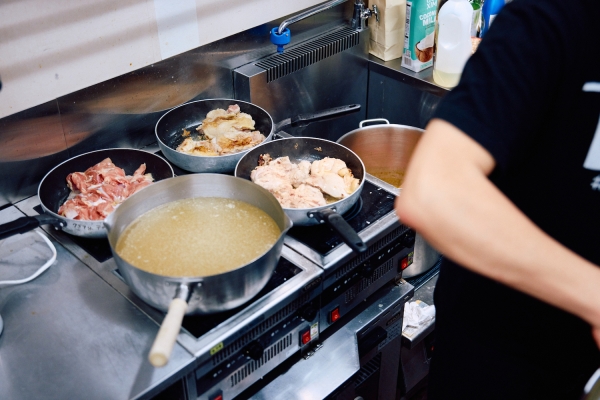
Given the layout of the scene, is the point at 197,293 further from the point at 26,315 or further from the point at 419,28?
the point at 419,28

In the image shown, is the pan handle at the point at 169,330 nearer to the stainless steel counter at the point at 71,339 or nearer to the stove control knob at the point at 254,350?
the stainless steel counter at the point at 71,339

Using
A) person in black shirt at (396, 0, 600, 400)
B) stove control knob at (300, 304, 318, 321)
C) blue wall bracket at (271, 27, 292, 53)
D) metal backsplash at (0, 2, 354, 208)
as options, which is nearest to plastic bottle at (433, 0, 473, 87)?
metal backsplash at (0, 2, 354, 208)

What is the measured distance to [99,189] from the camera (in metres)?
1.61

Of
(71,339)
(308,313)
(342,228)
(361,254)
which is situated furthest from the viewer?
(361,254)

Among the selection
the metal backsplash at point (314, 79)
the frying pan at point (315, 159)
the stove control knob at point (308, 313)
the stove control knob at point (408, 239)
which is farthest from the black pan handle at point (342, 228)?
the metal backsplash at point (314, 79)

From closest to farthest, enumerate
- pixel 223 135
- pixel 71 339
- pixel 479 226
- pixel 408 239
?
pixel 479 226, pixel 71 339, pixel 408 239, pixel 223 135

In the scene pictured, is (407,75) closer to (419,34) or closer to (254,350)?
(419,34)

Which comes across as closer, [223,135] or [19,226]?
[19,226]

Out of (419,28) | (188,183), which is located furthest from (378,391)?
(419,28)

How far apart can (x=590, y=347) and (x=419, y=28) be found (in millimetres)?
1458

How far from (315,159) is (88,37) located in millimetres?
735

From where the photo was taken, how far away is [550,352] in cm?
120

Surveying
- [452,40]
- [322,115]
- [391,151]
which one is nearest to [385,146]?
[391,151]

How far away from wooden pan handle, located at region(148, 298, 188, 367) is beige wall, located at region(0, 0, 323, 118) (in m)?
0.84
